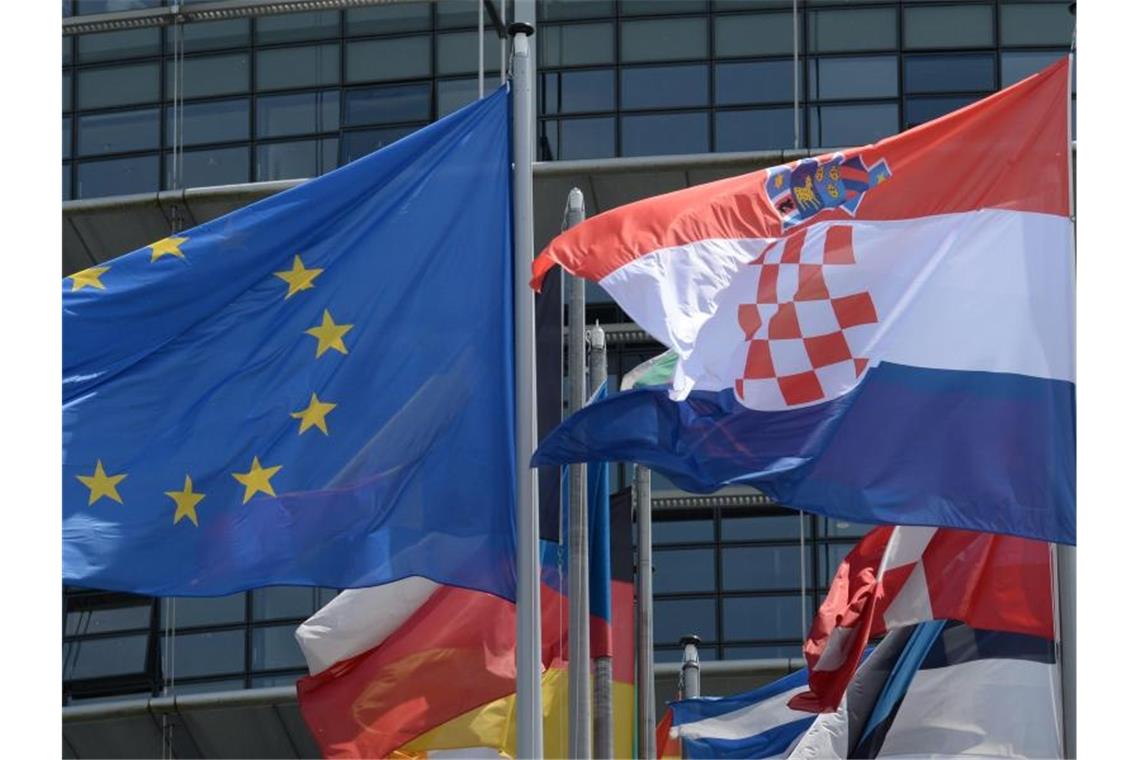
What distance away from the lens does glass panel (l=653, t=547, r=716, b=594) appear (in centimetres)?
4166

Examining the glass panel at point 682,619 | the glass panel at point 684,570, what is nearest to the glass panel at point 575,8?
the glass panel at point 684,570

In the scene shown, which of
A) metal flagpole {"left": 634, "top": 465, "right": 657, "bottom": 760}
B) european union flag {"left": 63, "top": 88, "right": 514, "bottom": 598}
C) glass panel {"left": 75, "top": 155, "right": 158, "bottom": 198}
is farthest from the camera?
glass panel {"left": 75, "top": 155, "right": 158, "bottom": 198}

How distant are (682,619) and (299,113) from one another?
9978 mm

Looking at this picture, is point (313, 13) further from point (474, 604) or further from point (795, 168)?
point (795, 168)

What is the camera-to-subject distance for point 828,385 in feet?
53.5

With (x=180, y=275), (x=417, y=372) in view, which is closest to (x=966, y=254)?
(x=417, y=372)

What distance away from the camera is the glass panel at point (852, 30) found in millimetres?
42312

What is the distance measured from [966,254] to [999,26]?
2642 centimetres

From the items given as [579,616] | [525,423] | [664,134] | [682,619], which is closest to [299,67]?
[664,134]

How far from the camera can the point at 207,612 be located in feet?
138

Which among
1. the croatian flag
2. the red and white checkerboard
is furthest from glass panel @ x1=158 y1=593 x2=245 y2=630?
the red and white checkerboard

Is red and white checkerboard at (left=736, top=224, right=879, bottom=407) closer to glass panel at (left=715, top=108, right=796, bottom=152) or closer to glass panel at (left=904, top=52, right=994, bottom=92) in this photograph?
glass panel at (left=715, top=108, right=796, bottom=152)

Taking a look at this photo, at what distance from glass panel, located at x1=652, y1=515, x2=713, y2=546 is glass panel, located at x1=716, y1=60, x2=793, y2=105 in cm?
652

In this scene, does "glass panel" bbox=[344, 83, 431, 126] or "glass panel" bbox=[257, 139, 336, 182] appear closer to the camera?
"glass panel" bbox=[344, 83, 431, 126]
